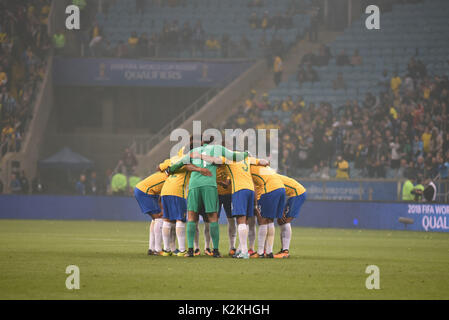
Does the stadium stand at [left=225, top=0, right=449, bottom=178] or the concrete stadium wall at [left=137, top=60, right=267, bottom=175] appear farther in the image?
the concrete stadium wall at [left=137, top=60, right=267, bottom=175]

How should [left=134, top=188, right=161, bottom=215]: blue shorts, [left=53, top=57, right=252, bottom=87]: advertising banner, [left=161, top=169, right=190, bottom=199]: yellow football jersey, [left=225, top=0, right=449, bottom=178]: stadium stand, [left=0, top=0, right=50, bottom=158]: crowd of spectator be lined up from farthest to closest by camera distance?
[left=53, top=57, right=252, bottom=87]: advertising banner, [left=0, top=0, right=50, bottom=158]: crowd of spectator, [left=225, top=0, right=449, bottom=178]: stadium stand, [left=134, top=188, right=161, bottom=215]: blue shorts, [left=161, top=169, right=190, bottom=199]: yellow football jersey

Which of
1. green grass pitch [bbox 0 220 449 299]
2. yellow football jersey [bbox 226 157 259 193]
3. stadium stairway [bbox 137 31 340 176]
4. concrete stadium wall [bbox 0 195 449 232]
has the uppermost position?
stadium stairway [bbox 137 31 340 176]

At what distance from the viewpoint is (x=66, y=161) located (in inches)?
1683

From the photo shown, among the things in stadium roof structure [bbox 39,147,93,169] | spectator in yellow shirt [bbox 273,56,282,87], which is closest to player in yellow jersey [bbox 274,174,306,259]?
stadium roof structure [bbox 39,147,93,169]

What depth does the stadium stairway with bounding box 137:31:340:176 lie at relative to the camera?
141ft

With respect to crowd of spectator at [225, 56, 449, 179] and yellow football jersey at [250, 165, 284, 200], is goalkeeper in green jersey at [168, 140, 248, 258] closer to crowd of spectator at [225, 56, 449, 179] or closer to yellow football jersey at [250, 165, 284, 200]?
yellow football jersey at [250, 165, 284, 200]

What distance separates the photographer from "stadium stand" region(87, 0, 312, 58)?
1914 inches

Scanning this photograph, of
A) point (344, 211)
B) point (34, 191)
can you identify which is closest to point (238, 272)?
point (344, 211)

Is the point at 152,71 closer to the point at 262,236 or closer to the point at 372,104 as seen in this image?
the point at 372,104

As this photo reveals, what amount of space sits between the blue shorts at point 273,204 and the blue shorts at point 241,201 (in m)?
0.49

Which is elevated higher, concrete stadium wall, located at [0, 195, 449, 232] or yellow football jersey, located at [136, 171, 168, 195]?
yellow football jersey, located at [136, 171, 168, 195]

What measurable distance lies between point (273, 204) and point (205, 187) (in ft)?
5.21

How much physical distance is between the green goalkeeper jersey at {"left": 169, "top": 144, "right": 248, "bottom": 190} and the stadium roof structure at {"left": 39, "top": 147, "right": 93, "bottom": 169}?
25725 millimetres

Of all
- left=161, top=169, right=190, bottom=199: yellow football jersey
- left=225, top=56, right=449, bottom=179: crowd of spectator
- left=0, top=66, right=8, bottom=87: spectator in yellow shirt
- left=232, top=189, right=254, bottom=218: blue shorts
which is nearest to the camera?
left=232, top=189, right=254, bottom=218: blue shorts
